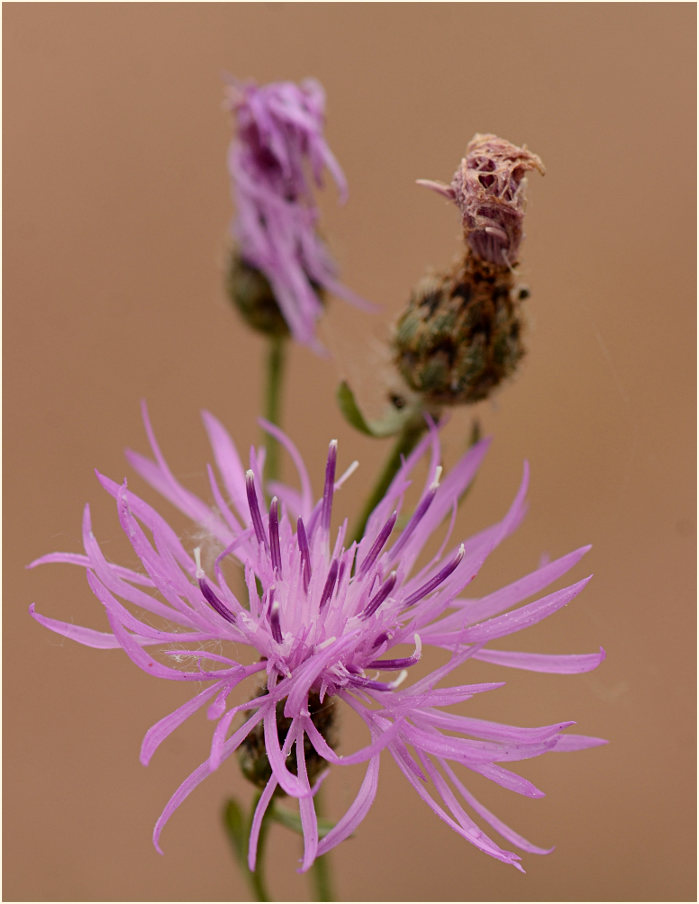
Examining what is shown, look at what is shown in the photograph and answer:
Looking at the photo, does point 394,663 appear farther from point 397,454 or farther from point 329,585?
point 397,454

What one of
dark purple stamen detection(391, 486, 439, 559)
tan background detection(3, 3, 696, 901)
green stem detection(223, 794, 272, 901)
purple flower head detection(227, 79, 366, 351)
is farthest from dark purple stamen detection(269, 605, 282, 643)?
tan background detection(3, 3, 696, 901)

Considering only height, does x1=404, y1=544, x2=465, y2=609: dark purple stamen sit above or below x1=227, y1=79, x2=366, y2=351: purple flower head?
below

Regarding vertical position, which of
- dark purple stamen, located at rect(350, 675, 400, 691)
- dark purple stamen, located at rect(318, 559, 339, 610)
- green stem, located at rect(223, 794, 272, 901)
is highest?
dark purple stamen, located at rect(318, 559, 339, 610)

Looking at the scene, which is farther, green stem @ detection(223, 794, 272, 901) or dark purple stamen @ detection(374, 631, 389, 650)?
green stem @ detection(223, 794, 272, 901)

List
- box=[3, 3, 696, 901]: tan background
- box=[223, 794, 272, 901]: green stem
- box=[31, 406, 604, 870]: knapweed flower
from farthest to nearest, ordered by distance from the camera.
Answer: box=[3, 3, 696, 901]: tan background, box=[223, 794, 272, 901]: green stem, box=[31, 406, 604, 870]: knapweed flower

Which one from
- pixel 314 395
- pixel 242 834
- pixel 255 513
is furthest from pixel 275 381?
pixel 314 395

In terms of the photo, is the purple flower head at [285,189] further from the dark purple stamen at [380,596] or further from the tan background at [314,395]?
the dark purple stamen at [380,596]

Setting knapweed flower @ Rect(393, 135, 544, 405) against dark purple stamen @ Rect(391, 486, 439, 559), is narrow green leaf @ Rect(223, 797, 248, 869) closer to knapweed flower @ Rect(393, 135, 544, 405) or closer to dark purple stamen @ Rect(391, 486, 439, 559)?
dark purple stamen @ Rect(391, 486, 439, 559)

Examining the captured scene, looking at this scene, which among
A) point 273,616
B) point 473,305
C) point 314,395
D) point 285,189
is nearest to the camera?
point 273,616
